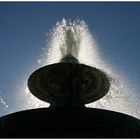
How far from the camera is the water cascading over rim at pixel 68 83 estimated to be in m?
18.4

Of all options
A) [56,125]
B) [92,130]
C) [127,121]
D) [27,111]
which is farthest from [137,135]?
[27,111]

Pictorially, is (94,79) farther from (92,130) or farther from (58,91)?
(92,130)

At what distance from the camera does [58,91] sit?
1878 cm

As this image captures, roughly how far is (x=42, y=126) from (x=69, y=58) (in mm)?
5952

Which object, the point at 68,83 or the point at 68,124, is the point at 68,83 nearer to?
the point at 68,83

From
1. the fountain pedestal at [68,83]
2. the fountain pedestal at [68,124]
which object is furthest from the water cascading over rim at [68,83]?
the fountain pedestal at [68,124]

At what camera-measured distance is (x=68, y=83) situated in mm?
18875

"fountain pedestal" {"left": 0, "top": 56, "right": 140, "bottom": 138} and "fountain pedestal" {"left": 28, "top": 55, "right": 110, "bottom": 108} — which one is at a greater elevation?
"fountain pedestal" {"left": 28, "top": 55, "right": 110, "bottom": 108}

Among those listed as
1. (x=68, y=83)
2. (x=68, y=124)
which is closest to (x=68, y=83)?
(x=68, y=83)

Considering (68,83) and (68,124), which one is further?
(68,83)

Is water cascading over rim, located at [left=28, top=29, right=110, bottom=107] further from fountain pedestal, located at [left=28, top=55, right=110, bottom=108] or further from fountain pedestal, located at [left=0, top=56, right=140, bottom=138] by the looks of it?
fountain pedestal, located at [left=0, top=56, right=140, bottom=138]

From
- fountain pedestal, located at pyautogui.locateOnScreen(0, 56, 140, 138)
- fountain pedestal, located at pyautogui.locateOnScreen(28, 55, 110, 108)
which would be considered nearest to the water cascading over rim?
fountain pedestal, located at pyautogui.locateOnScreen(28, 55, 110, 108)

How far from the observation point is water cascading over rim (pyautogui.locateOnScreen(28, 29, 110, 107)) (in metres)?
18.4

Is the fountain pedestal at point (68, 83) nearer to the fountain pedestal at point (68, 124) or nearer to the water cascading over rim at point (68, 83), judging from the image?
the water cascading over rim at point (68, 83)
